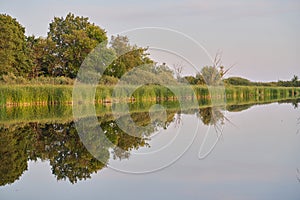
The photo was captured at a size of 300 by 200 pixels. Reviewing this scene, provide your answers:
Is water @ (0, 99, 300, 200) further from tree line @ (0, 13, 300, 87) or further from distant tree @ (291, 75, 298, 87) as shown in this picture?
distant tree @ (291, 75, 298, 87)

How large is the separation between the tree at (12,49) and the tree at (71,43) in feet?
7.67

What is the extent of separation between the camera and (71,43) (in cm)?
3138

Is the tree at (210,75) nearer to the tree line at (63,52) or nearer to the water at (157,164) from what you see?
the tree line at (63,52)

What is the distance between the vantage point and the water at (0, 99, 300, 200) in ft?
17.4

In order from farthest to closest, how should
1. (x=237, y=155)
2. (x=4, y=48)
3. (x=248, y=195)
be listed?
(x=4, y=48)
(x=237, y=155)
(x=248, y=195)

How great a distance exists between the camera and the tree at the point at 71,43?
3080cm

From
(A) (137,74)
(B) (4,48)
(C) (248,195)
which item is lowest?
(C) (248,195)

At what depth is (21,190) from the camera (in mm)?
5426

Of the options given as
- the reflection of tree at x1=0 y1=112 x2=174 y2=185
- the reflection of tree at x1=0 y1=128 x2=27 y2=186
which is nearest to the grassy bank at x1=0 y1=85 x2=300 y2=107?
the reflection of tree at x1=0 y1=112 x2=174 y2=185

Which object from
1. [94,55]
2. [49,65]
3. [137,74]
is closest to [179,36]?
[137,74]

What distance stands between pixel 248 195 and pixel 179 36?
7008mm

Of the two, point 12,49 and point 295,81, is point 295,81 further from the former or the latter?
point 12,49

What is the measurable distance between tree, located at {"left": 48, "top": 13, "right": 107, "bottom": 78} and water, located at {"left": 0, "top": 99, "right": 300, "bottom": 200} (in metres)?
19.4

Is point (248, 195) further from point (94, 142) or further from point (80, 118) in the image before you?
point (80, 118)
